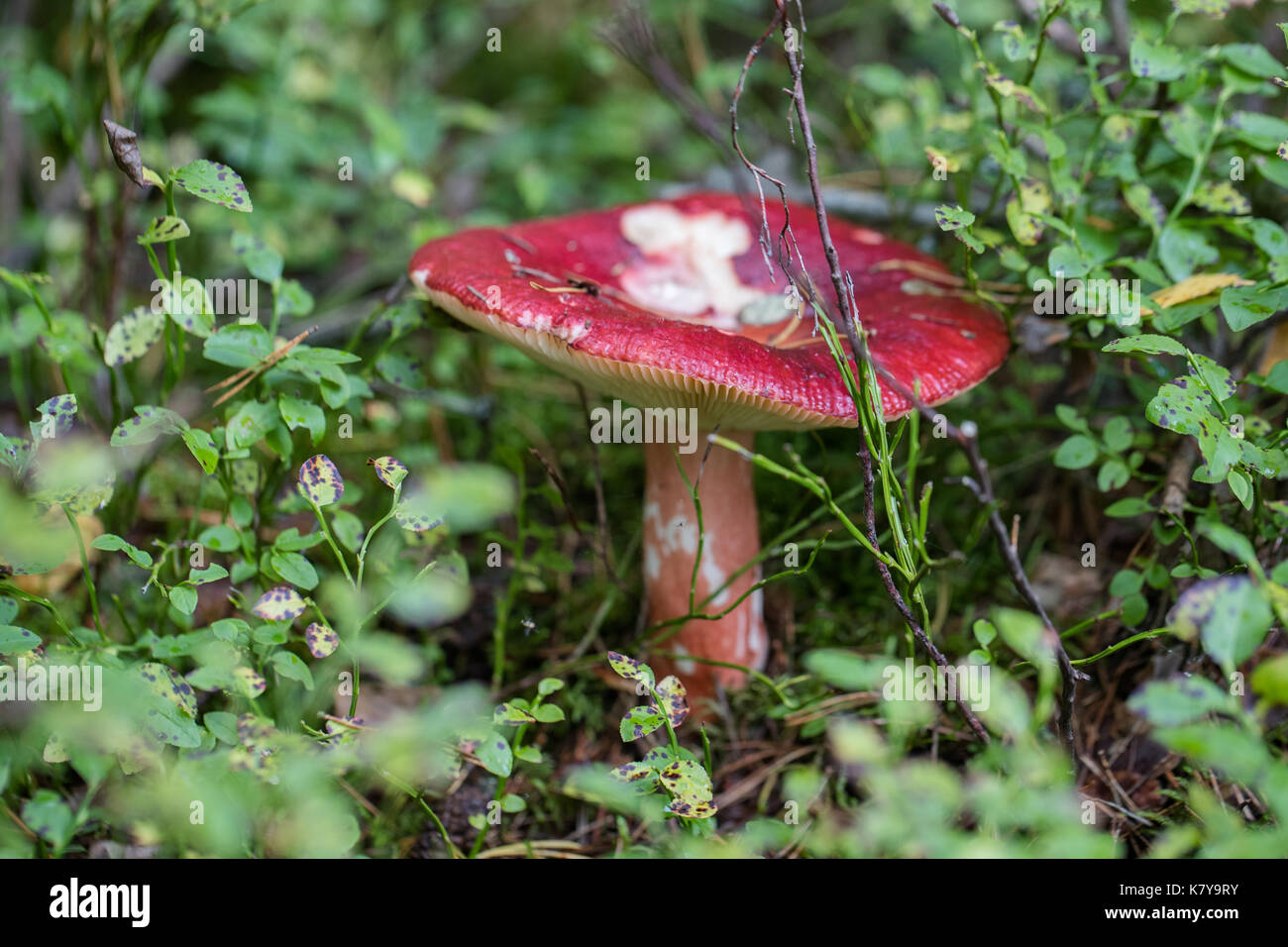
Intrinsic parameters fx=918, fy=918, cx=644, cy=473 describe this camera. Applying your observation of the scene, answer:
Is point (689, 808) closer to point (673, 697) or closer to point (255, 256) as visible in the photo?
point (673, 697)

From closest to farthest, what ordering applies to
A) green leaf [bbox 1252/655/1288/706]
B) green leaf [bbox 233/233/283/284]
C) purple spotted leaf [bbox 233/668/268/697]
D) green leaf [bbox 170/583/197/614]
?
green leaf [bbox 1252/655/1288/706], purple spotted leaf [bbox 233/668/268/697], green leaf [bbox 170/583/197/614], green leaf [bbox 233/233/283/284]

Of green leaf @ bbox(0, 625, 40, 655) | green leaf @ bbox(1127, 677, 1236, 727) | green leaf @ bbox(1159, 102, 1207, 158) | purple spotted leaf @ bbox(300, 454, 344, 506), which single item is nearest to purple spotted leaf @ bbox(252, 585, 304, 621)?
purple spotted leaf @ bbox(300, 454, 344, 506)

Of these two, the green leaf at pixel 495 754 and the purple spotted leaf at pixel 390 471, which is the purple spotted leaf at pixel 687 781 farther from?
the purple spotted leaf at pixel 390 471

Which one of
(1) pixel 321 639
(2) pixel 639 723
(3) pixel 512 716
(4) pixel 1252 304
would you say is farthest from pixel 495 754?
(4) pixel 1252 304

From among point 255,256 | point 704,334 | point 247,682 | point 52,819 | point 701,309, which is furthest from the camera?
point 701,309

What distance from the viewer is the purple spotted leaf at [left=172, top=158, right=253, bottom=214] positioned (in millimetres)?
1917

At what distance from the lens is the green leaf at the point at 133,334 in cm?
211

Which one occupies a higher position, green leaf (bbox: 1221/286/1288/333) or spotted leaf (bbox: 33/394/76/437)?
green leaf (bbox: 1221/286/1288/333)

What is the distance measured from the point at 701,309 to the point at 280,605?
1.57 metres

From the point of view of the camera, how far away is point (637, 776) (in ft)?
6.12

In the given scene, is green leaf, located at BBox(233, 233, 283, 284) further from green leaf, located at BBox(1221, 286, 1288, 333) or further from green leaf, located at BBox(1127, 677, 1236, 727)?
green leaf, located at BBox(1221, 286, 1288, 333)

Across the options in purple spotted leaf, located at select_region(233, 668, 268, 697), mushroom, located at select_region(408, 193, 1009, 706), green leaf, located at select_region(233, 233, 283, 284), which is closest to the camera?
purple spotted leaf, located at select_region(233, 668, 268, 697)

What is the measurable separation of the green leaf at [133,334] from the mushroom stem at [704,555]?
128 cm

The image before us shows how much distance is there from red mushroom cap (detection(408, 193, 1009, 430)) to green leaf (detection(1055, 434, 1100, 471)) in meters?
0.27
